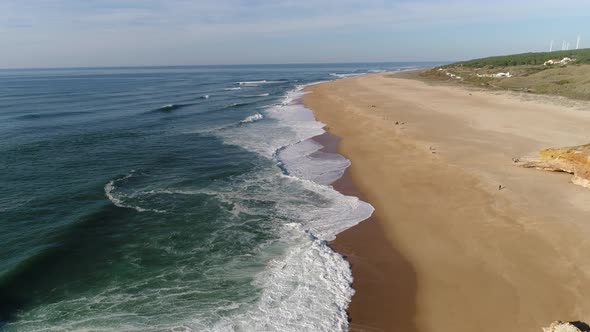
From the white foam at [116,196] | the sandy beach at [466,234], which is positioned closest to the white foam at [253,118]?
the sandy beach at [466,234]

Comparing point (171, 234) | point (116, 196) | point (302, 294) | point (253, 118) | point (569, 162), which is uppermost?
point (569, 162)

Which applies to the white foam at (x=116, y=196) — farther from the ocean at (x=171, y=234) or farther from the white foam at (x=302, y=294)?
the white foam at (x=302, y=294)

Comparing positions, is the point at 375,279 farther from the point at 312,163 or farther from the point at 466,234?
the point at 312,163

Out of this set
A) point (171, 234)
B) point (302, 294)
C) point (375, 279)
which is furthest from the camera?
point (171, 234)

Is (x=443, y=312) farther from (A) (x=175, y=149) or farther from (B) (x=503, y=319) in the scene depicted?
(A) (x=175, y=149)

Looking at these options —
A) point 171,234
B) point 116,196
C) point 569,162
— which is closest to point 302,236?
point 171,234

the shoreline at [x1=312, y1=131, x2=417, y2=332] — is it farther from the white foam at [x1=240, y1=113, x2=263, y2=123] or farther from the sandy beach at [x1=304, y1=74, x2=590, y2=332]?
the white foam at [x1=240, y1=113, x2=263, y2=123]

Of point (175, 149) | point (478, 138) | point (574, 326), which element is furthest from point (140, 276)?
point (478, 138)
